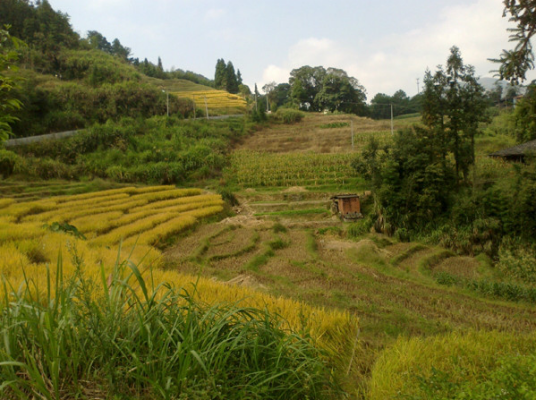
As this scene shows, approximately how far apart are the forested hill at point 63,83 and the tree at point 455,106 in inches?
878

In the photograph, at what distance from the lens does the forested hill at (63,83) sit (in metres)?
26.5

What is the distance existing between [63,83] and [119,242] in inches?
1181

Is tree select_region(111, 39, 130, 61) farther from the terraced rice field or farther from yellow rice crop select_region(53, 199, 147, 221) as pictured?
yellow rice crop select_region(53, 199, 147, 221)

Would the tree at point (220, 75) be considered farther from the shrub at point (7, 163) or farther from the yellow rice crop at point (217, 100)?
the shrub at point (7, 163)

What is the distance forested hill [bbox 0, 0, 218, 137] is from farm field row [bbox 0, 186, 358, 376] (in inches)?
490

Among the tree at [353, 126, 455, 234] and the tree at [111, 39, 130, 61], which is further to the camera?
the tree at [111, 39, 130, 61]

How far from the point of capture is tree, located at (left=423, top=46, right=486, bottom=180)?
14023mm

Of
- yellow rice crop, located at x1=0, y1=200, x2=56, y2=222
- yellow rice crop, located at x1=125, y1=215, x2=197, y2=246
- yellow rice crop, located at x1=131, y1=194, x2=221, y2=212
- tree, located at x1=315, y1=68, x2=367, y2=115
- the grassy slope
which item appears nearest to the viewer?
the grassy slope

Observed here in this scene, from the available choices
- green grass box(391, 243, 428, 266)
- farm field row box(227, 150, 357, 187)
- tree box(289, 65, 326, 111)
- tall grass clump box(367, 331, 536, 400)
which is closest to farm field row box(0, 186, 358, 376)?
tall grass clump box(367, 331, 536, 400)

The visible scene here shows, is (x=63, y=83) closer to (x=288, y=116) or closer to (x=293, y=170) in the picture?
(x=288, y=116)

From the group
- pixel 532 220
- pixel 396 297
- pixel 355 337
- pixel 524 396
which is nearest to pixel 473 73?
pixel 532 220

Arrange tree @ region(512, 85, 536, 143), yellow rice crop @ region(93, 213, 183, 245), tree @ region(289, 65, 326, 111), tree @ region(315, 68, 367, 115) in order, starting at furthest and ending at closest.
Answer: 1. tree @ region(289, 65, 326, 111)
2. tree @ region(315, 68, 367, 115)
3. tree @ region(512, 85, 536, 143)
4. yellow rice crop @ region(93, 213, 183, 245)

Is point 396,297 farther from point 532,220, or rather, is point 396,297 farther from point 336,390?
point 532,220

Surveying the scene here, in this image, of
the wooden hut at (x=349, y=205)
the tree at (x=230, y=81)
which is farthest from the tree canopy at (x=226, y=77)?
the wooden hut at (x=349, y=205)
